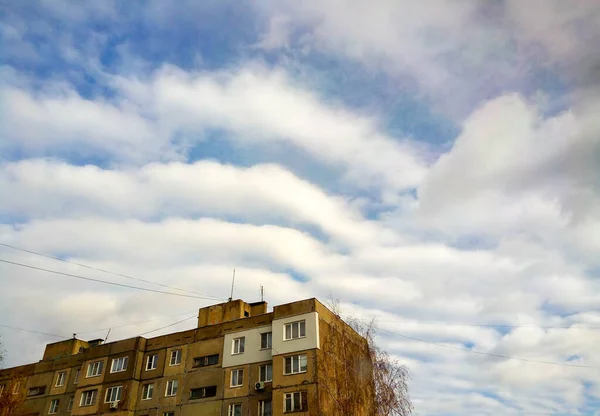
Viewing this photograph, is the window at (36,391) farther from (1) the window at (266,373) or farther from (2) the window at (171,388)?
(1) the window at (266,373)

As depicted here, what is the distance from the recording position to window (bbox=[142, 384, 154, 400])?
4591 centimetres

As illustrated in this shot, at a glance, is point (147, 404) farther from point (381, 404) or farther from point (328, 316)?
point (381, 404)

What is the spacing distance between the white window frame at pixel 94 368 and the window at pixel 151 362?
5.82 metres

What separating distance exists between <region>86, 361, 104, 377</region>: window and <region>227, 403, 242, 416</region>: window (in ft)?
58.4

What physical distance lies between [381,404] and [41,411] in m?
40.4

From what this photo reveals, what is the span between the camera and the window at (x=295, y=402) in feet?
119

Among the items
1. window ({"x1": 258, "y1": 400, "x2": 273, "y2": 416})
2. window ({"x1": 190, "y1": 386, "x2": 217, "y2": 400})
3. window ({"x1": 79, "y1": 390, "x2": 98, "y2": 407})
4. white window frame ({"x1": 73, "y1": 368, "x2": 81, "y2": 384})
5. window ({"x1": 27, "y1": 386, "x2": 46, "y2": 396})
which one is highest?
white window frame ({"x1": 73, "y1": 368, "x2": 81, "y2": 384})

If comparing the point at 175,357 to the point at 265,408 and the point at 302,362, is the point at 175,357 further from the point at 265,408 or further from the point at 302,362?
the point at 302,362

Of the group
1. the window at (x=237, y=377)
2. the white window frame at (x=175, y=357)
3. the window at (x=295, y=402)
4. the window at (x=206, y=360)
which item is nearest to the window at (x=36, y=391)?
the white window frame at (x=175, y=357)

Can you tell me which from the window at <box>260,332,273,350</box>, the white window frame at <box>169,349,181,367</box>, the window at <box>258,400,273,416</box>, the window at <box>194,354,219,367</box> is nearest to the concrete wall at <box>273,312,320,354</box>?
the window at <box>260,332,273,350</box>

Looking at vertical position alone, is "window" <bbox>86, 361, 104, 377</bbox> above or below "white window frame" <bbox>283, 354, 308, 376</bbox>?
above

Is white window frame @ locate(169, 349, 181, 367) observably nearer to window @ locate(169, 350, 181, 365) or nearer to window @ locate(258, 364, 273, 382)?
window @ locate(169, 350, 181, 365)

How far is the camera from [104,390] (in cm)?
4794

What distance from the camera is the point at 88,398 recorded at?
1916 inches
